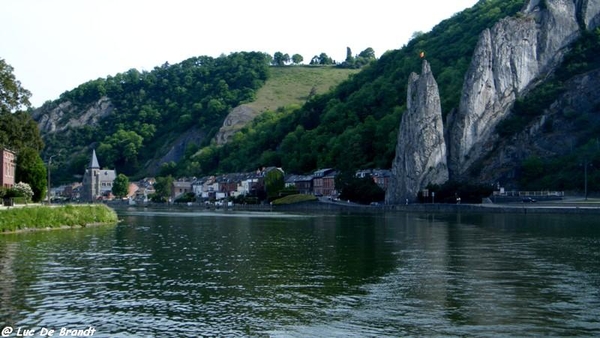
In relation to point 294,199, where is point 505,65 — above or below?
above

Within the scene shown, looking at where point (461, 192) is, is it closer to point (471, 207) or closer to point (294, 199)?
point (471, 207)

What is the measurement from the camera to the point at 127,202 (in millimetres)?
183250

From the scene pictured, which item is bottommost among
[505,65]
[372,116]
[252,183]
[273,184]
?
[273,184]

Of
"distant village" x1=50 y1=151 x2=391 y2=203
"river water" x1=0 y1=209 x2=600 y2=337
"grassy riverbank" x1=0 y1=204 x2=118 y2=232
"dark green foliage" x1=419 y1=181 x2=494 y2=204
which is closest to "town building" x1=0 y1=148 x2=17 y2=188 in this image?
"grassy riverbank" x1=0 y1=204 x2=118 y2=232

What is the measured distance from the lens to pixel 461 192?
10450 cm

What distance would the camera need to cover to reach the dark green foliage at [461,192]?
102m

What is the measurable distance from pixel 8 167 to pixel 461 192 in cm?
6507

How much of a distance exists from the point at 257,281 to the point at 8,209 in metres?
29.9

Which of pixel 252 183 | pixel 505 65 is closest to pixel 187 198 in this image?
pixel 252 183

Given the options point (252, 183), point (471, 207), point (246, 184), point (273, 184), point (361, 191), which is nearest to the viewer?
point (471, 207)

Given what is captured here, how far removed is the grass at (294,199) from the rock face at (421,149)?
15339 millimetres

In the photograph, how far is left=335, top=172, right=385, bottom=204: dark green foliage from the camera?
12194cm

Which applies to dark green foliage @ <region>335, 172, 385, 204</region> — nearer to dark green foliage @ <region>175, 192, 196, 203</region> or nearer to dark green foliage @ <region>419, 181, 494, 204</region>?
dark green foliage @ <region>419, 181, 494, 204</region>

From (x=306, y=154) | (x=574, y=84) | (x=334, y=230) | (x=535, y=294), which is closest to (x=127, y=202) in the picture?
(x=306, y=154)
